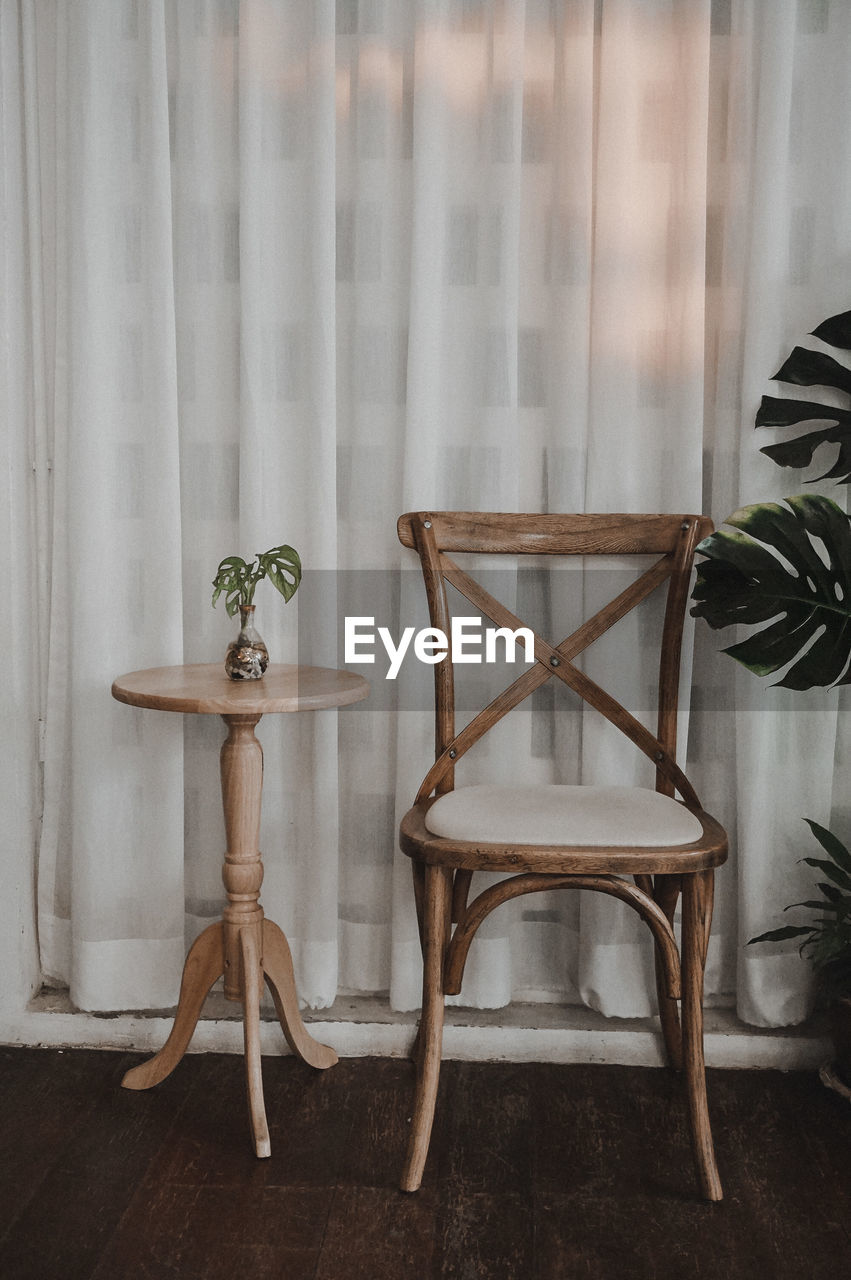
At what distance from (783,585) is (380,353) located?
0.92 meters

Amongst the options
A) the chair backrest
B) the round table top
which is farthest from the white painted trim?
the round table top

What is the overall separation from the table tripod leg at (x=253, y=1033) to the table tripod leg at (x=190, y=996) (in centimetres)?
7

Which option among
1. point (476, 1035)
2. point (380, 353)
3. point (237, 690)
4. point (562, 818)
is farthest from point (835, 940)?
point (380, 353)

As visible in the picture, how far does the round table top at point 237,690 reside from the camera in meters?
1.57

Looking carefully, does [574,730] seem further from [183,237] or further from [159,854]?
[183,237]

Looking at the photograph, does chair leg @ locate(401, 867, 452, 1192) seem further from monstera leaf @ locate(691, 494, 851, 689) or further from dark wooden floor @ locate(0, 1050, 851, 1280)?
monstera leaf @ locate(691, 494, 851, 689)

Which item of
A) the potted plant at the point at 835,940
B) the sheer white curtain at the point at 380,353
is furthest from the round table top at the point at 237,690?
the potted plant at the point at 835,940

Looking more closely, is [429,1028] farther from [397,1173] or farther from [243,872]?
[243,872]

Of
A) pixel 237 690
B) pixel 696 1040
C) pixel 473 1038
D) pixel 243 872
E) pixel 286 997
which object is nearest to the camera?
pixel 696 1040

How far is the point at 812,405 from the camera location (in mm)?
1851

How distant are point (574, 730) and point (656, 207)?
105cm

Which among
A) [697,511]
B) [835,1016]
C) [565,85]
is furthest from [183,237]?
[835,1016]

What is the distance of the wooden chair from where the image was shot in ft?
5.03

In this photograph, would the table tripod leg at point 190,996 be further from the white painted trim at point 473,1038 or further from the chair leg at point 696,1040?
the chair leg at point 696,1040
